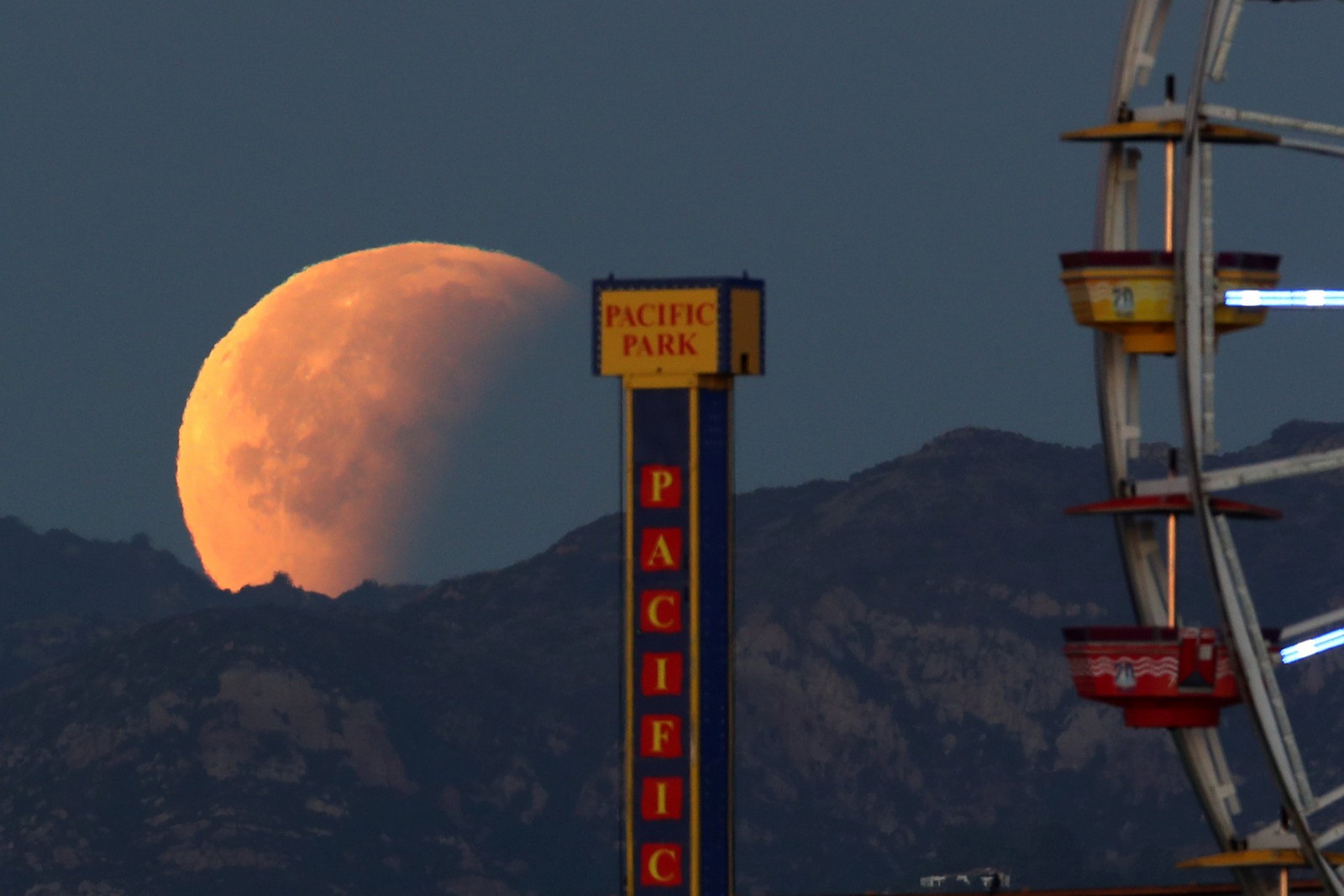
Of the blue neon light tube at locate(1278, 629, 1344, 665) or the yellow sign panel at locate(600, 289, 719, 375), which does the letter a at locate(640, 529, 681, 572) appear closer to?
the yellow sign panel at locate(600, 289, 719, 375)

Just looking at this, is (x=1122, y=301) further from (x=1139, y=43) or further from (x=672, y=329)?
(x=672, y=329)

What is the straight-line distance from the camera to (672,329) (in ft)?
326

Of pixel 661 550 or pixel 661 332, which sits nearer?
pixel 661 550

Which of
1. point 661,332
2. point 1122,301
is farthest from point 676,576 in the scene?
point 1122,301

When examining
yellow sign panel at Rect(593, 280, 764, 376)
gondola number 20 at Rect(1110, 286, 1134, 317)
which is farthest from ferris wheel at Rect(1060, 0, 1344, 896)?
yellow sign panel at Rect(593, 280, 764, 376)

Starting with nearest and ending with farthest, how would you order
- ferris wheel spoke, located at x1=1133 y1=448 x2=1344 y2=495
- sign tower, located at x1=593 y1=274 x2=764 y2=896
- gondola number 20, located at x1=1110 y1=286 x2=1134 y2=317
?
ferris wheel spoke, located at x1=1133 y1=448 x2=1344 y2=495
gondola number 20, located at x1=1110 y1=286 x2=1134 y2=317
sign tower, located at x1=593 y1=274 x2=764 y2=896

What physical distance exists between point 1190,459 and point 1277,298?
15.7 ft

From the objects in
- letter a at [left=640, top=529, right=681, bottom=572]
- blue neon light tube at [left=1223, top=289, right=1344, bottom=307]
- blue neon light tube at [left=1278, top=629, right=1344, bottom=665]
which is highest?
blue neon light tube at [left=1223, top=289, right=1344, bottom=307]

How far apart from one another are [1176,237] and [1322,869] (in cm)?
1466

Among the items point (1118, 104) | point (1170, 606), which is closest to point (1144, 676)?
point (1170, 606)

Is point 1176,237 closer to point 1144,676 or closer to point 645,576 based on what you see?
point 1144,676

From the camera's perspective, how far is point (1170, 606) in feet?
246

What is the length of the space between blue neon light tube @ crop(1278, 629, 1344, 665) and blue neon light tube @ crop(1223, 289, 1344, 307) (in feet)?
24.9

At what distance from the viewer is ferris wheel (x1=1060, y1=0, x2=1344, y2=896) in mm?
72562
